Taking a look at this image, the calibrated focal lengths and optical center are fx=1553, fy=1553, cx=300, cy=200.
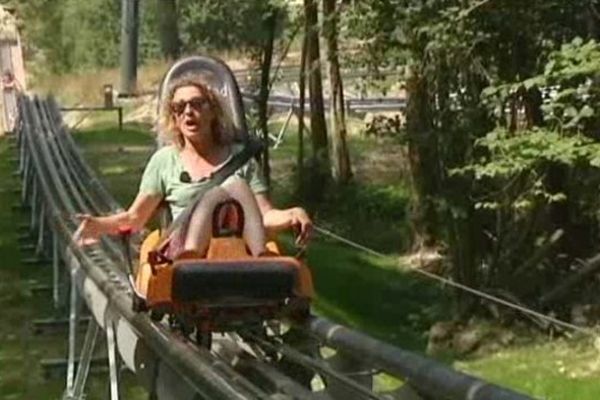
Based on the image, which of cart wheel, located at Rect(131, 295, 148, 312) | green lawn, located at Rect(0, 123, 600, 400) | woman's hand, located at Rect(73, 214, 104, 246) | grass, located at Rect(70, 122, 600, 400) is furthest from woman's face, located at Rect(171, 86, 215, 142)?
green lawn, located at Rect(0, 123, 600, 400)

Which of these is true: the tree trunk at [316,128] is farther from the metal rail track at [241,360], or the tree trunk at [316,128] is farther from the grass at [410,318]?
the metal rail track at [241,360]

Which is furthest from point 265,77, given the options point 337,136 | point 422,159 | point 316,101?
point 422,159

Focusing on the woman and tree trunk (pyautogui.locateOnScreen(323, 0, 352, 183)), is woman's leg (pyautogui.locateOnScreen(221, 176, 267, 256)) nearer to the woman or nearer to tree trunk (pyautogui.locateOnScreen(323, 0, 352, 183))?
the woman

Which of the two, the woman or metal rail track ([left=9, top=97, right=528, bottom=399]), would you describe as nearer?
metal rail track ([left=9, top=97, right=528, bottom=399])

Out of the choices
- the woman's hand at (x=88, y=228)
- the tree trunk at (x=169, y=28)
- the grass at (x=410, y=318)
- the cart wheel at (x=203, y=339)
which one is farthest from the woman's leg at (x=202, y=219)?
the tree trunk at (x=169, y=28)

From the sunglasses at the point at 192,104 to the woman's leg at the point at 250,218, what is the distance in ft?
1.28

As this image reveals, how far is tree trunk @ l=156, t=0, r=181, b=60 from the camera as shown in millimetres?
44844

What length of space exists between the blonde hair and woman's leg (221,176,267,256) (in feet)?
1.14

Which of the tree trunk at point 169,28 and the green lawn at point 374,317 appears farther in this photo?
the tree trunk at point 169,28

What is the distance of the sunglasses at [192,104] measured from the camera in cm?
688

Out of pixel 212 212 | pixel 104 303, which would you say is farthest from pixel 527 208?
pixel 212 212

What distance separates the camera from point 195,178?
6902 millimetres

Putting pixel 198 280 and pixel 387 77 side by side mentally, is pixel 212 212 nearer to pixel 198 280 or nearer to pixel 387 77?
pixel 198 280

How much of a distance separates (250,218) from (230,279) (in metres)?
0.32
